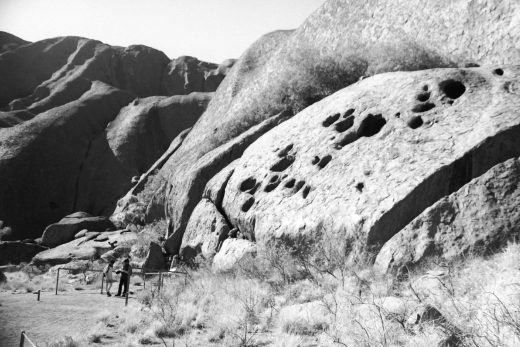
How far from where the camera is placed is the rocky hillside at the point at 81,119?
4319 cm

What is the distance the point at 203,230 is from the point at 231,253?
3170 millimetres

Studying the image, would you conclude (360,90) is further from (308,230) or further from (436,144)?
(308,230)

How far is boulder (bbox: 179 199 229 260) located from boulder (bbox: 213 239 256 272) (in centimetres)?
85

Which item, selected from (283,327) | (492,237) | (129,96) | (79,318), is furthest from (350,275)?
(129,96)

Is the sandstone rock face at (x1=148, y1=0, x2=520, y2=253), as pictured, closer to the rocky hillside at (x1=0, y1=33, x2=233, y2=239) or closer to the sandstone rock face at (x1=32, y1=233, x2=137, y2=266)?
the sandstone rock face at (x1=32, y1=233, x2=137, y2=266)

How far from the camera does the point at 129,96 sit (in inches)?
2415

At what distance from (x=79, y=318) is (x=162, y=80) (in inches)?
2532

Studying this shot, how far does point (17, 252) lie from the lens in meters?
32.7

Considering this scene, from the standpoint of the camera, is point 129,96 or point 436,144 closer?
point 436,144

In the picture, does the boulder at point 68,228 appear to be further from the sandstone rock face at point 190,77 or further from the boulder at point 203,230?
the sandstone rock face at point 190,77

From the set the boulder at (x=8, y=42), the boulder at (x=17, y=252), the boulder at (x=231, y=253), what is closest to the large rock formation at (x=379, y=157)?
the boulder at (x=231, y=253)

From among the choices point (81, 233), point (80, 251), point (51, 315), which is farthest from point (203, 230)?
point (81, 233)

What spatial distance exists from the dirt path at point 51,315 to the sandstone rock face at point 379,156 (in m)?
5.24

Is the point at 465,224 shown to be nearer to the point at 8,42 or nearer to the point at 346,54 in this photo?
the point at 346,54
